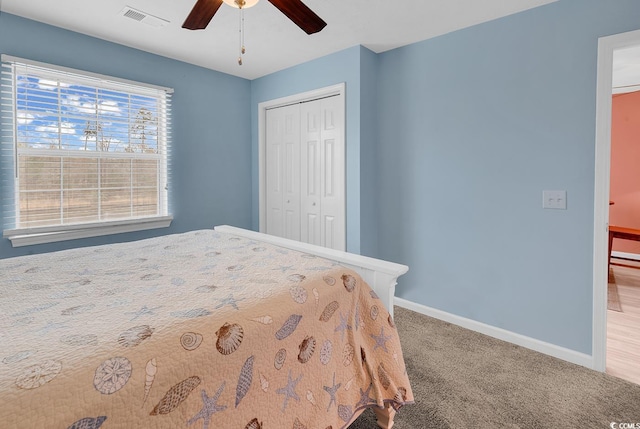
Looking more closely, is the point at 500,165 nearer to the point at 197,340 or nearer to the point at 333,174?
the point at 333,174

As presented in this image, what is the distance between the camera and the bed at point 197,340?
0.74 metres

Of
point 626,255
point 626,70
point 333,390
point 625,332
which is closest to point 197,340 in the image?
point 333,390

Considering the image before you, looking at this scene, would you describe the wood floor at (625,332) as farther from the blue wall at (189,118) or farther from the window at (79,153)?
the window at (79,153)

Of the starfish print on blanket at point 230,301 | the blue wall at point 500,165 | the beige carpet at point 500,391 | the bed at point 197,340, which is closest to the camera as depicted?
the bed at point 197,340

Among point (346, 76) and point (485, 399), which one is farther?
point (346, 76)

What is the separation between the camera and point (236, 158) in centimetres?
382

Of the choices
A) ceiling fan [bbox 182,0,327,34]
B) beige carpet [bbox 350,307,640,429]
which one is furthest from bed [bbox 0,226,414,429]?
ceiling fan [bbox 182,0,327,34]

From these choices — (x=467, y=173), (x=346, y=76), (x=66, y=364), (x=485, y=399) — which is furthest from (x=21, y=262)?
(x=467, y=173)

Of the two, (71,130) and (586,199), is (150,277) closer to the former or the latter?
(71,130)

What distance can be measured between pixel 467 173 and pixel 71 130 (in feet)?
10.7

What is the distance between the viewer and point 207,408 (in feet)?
2.89

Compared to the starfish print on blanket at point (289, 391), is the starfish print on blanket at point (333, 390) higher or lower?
lower

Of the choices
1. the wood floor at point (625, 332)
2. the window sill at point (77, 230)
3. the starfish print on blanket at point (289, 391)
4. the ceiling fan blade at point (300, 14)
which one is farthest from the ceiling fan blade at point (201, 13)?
the wood floor at point (625, 332)

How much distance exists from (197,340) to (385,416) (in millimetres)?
1033
